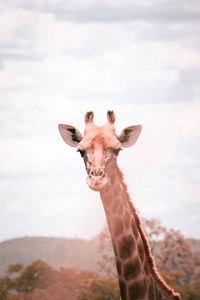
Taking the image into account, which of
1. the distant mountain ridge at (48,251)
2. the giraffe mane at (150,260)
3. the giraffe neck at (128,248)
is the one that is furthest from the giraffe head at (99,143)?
the distant mountain ridge at (48,251)

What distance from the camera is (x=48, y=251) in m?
111

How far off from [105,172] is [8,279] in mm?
47887

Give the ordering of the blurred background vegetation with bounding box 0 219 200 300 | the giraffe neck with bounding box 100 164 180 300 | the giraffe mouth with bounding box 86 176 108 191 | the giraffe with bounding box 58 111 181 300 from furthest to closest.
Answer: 1. the blurred background vegetation with bounding box 0 219 200 300
2. the giraffe neck with bounding box 100 164 180 300
3. the giraffe with bounding box 58 111 181 300
4. the giraffe mouth with bounding box 86 176 108 191

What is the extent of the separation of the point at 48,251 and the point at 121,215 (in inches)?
4087

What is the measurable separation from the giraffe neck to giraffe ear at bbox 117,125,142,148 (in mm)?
595

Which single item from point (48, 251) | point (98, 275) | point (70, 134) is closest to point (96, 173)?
point (70, 134)

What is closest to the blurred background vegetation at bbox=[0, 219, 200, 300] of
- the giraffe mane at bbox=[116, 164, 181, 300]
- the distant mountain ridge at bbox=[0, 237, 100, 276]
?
the distant mountain ridge at bbox=[0, 237, 100, 276]

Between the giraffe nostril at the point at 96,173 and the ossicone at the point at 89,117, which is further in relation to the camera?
the ossicone at the point at 89,117

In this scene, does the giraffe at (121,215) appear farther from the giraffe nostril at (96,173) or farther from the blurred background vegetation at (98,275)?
the blurred background vegetation at (98,275)

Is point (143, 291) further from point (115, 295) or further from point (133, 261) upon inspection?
point (115, 295)

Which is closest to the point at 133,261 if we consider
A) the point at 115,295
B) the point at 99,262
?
the point at 115,295

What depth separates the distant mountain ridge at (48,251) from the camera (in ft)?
326

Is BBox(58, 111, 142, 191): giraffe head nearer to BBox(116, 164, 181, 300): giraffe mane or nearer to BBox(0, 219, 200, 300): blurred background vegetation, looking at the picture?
BBox(116, 164, 181, 300): giraffe mane

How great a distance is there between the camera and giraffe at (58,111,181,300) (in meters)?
9.90
